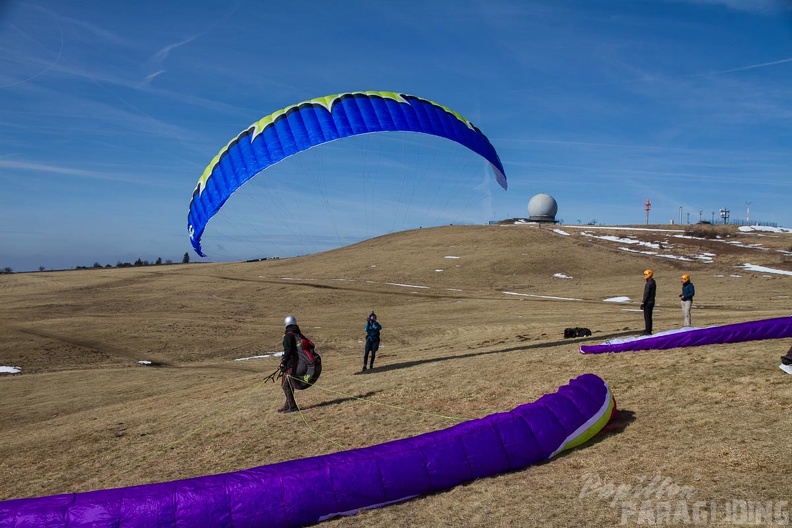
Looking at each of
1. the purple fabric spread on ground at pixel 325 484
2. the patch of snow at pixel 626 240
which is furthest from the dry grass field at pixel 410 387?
the patch of snow at pixel 626 240

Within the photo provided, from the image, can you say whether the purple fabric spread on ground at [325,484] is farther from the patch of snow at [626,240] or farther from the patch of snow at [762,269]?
the patch of snow at [626,240]

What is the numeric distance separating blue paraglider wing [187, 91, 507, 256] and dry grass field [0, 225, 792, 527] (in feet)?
18.5

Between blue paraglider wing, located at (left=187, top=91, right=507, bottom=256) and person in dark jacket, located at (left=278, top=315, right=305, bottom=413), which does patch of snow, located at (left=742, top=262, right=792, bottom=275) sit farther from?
person in dark jacket, located at (left=278, top=315, right=305, bottom=413)

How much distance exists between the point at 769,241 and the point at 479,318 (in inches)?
1520

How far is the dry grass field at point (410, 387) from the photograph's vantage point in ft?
23.1

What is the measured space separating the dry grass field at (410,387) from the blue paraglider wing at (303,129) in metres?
5.63

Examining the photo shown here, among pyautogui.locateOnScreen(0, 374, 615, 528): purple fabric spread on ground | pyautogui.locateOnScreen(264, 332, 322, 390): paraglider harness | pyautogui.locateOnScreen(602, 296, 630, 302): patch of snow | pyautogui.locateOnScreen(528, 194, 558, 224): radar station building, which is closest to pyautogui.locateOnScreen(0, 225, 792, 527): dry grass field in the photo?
pyautogui.locateOnScreen(0, 374, 615, 528): purple fabric spread on ground

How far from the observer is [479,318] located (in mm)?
31328

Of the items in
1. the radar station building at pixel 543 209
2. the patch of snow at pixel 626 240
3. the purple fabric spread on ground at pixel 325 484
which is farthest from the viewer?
the radar station building at pixel 543 209

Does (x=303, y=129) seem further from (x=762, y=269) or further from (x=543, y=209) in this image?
(x=543, y=209)

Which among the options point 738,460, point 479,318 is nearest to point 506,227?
point 479,318

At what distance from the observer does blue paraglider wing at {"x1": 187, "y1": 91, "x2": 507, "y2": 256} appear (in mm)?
16203

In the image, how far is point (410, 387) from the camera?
1281 centimetres

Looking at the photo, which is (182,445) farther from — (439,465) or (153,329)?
(153,329)
